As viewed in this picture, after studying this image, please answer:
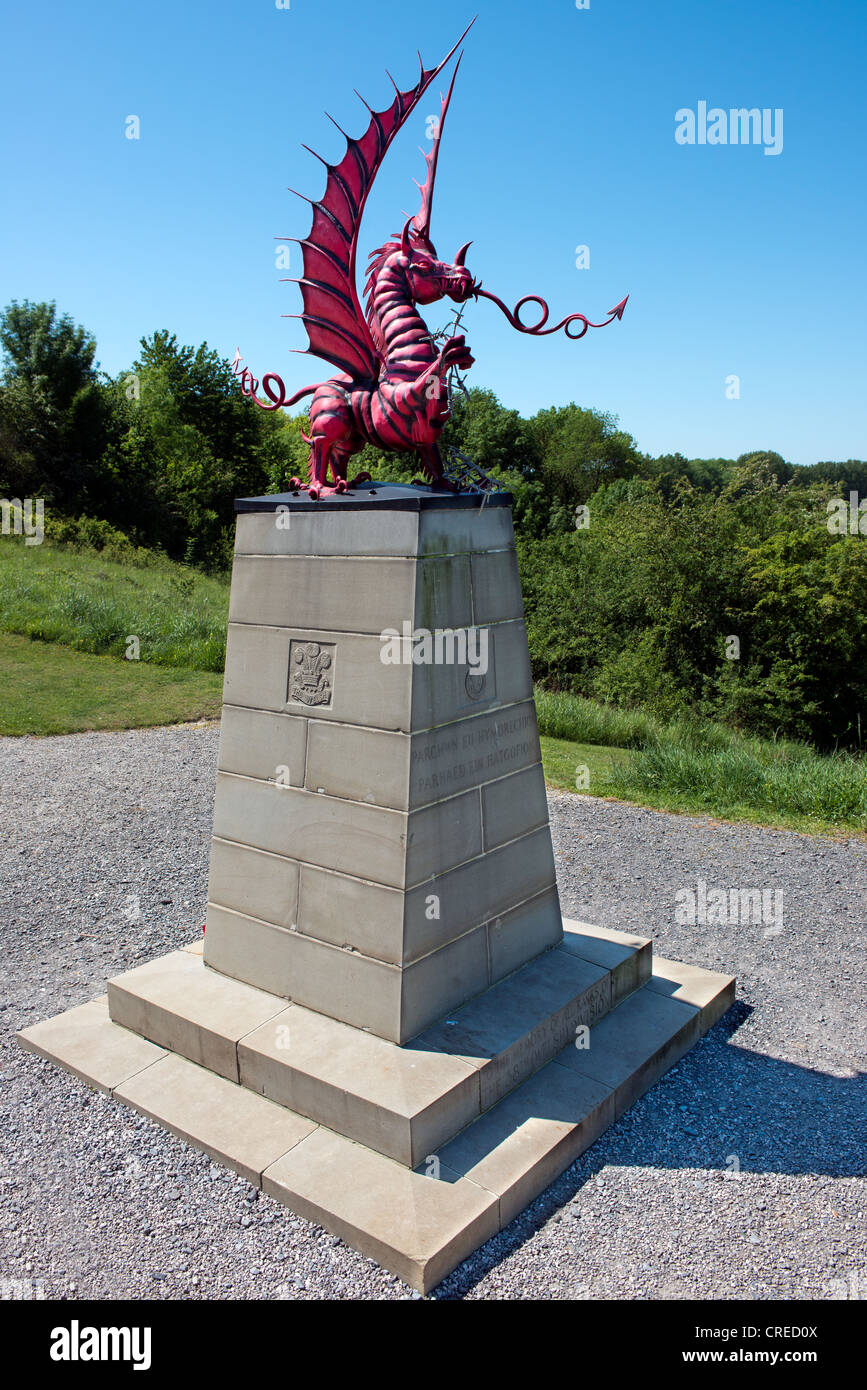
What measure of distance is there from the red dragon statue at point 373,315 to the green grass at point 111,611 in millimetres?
11936

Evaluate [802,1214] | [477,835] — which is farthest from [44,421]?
[802,1214]

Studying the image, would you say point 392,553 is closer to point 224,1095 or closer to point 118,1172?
point 224,1095

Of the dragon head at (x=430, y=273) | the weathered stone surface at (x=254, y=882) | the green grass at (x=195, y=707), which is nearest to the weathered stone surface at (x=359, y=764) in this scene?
the weathered stone surface at (x=254, y=882)

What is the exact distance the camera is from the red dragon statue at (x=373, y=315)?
4.58m

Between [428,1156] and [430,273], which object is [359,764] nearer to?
[428,1156]

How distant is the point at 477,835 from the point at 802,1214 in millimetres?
2303

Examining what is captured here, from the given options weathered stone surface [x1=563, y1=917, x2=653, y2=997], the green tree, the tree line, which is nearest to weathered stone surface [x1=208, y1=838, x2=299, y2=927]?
weathered stone surface [x1=563, y1=917, x2=653, y2=997]

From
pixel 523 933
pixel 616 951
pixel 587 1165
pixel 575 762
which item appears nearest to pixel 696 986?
pixel 616 951

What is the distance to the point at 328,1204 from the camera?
3857 mm

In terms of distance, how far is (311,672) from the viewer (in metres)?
4.75

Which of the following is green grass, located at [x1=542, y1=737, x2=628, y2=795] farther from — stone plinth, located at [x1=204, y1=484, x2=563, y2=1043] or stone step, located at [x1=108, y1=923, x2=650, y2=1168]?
stone plinth, located at [x1=204, y1=484, x2=563, y2=1043]

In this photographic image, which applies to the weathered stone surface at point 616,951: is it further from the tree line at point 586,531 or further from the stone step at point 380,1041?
the tree line at point 586,531

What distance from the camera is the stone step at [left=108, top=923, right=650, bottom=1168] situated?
414 centimetres

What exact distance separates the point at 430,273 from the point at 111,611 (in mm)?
14487
